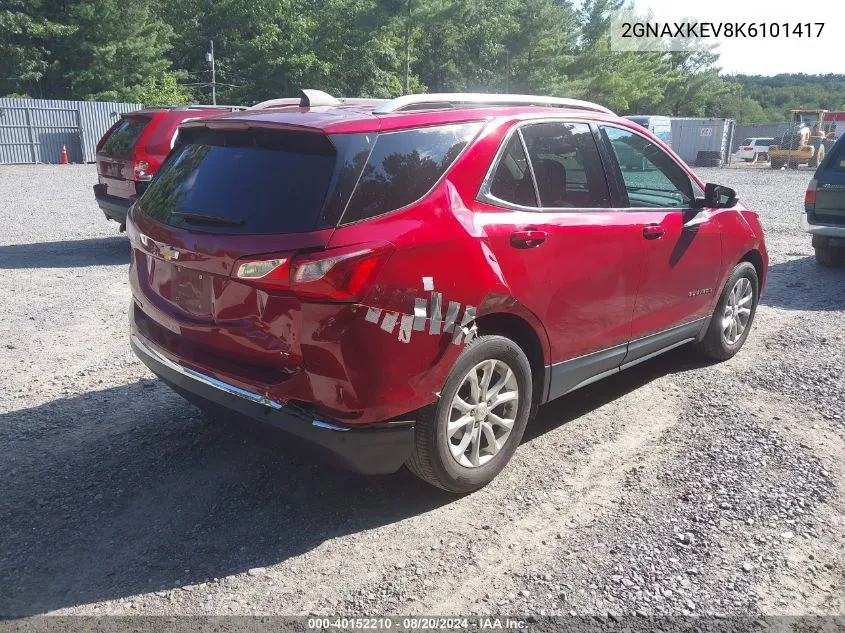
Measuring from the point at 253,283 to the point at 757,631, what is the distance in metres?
2.35

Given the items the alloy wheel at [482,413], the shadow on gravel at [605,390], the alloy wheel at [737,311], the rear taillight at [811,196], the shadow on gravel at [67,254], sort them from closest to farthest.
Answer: the alloy wheel at [482,413]
the shadow on gravel at [605,390]
the alloy wheel at [737,311]
the shadow on gravel at [67,254]
the rear taillight at [811,196]

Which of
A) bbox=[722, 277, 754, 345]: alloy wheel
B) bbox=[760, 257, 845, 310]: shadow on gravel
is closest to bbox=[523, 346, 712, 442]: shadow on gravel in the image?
bbox=[722, 277, 754, 345]: alloy wheel

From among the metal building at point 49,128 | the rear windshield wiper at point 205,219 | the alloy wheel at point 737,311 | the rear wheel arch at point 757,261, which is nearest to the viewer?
the rear windshield wiper at point 205,219

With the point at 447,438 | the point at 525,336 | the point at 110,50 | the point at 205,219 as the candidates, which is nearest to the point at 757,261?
the point at 525,336

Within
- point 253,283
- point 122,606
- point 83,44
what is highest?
point 83,44

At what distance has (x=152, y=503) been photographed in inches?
139

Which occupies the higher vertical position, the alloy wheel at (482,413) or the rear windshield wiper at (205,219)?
the rear windshield wiper at (205,219)

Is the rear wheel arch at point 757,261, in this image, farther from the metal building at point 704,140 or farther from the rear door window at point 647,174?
the metal building at point 704,140

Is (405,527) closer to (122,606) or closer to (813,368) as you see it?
(122,606)

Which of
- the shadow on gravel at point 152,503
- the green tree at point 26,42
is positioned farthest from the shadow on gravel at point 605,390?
the green tree at point 26,42

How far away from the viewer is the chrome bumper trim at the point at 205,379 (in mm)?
3078

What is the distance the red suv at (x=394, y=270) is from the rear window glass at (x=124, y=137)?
599 centimetres

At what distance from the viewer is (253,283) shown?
301 centimetres

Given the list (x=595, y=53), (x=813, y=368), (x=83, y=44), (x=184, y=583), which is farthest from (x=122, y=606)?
(x=595, y=53)
